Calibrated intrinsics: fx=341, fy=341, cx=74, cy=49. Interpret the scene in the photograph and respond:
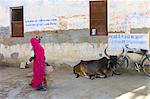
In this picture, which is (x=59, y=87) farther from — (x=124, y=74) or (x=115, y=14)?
(x=115, y=14)

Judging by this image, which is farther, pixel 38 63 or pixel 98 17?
pixel 98 17

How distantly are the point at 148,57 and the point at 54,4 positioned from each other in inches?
172

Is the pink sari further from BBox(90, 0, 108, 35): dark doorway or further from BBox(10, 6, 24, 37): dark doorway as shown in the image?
BBox(10, 6, 24, 37): dark doorway

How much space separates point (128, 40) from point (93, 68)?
5.73 feet

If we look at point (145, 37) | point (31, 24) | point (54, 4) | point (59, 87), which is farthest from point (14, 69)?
point (145, 37)

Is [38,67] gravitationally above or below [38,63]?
below

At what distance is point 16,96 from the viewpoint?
9.62 meters

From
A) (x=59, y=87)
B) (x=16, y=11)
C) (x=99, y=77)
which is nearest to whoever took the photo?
(x=59, y=87)

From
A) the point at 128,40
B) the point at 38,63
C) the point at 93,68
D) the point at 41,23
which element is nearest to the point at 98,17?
the point at 128,40

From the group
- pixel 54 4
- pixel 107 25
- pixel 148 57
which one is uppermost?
pixel 54 4

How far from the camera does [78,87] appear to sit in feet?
34.6

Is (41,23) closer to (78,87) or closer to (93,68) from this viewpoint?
(93,68)

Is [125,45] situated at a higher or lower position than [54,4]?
lower

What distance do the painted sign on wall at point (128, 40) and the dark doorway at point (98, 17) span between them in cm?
44
